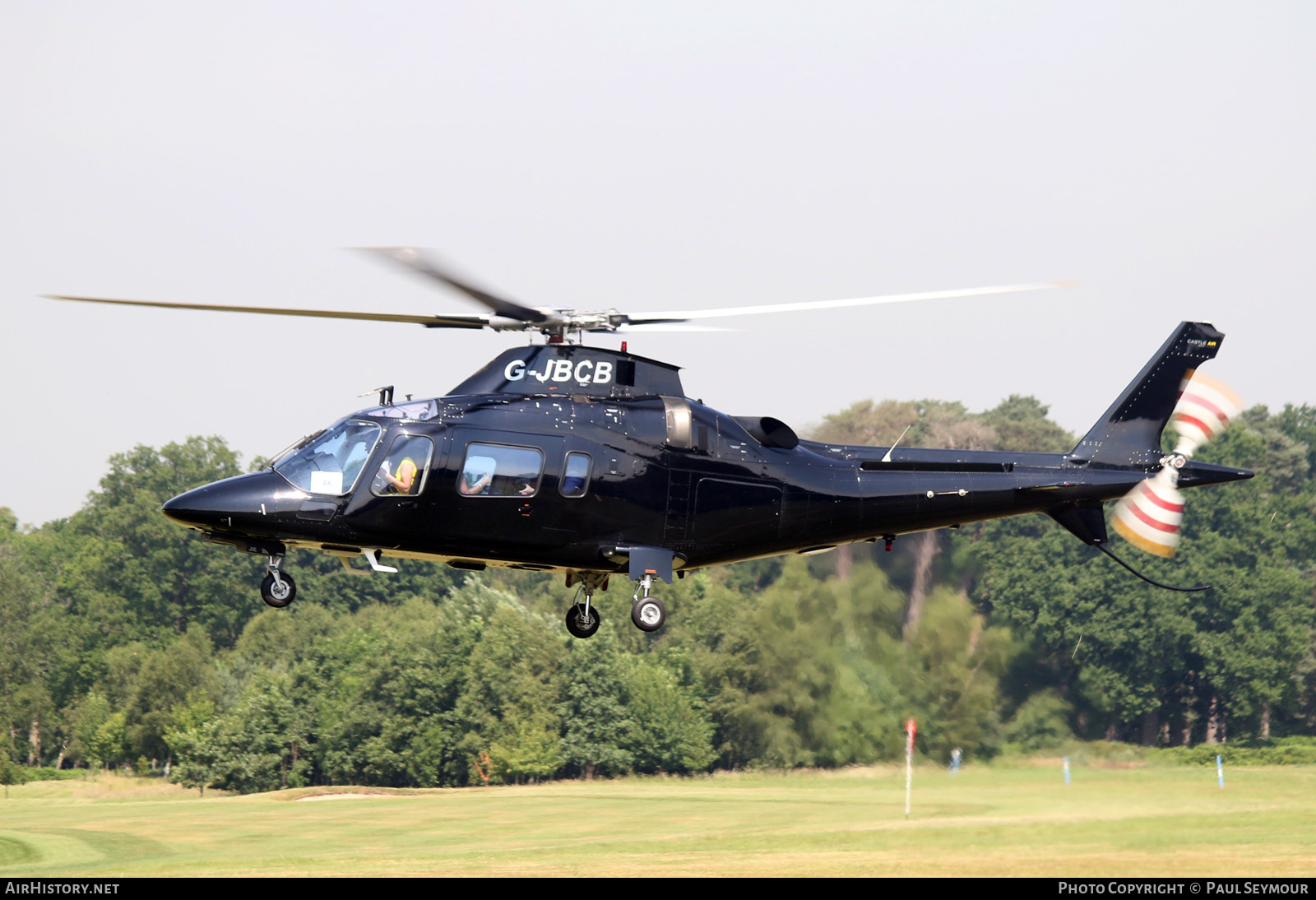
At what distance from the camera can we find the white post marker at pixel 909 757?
30927 millimetres

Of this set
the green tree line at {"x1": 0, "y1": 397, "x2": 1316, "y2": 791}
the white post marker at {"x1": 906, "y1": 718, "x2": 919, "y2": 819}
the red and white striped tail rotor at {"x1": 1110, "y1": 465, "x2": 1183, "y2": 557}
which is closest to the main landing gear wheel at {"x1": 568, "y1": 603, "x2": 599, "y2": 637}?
the red and white striped tail rotor at {"x1": 1110, "y1": 465, "x2": 1183, "y2": 557}

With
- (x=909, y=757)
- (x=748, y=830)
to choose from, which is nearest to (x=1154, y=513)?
(x=909, y=757)

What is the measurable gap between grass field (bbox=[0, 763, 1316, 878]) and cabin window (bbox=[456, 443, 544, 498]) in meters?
13.9

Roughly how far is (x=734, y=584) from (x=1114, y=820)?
124 feet

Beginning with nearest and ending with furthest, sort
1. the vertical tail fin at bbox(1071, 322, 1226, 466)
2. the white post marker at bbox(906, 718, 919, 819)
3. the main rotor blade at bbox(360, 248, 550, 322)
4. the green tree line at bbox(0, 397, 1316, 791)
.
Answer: the main rotor blade at bbox(360, 248, 550, 322)
the vertical tail fin at bbox(1071, 322, 1226, 466)
the white post marker at bbox(906, 718, 919, 819)
the green tree line at bbox(0, 397, 1316, 791)

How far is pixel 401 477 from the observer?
1705cm

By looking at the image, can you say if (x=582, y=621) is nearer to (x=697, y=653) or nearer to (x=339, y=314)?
(x=339, y=314)

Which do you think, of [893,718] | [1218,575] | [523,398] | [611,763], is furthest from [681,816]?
[1218,575]

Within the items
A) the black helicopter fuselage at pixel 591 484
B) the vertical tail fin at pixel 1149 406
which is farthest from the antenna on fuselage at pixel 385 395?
the vertical tail fin at pixel 1149 406

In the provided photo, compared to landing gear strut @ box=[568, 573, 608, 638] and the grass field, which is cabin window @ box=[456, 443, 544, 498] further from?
the grass field

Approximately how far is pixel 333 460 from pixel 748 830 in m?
22.0

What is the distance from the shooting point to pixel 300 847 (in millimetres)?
36500

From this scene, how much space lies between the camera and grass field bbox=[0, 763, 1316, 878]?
26.8m
